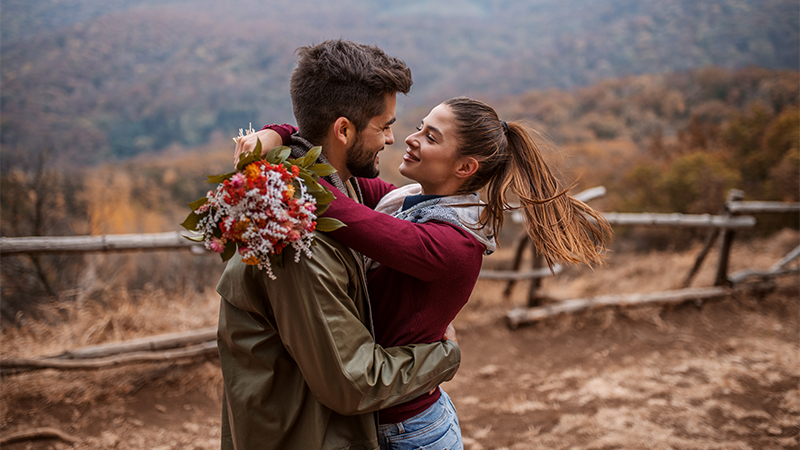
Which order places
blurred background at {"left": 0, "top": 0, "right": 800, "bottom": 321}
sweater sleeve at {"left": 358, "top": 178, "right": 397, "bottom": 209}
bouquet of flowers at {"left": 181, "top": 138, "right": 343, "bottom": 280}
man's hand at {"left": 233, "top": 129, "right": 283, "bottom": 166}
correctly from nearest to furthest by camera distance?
bouquet of flowers at {"left": 181, "top": 138, "right": 343, "bottom": 280}, man's hand at {"left": 233, "top": 129, "right": 283, "bottom": 166}, sweater sleeve at {"left": 358, "top": 178, "right": 397, "bottom": 209}, blurred background at {"left": 0, "top": 0, "right": 800, "bottom": 321}

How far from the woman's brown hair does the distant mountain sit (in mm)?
11275

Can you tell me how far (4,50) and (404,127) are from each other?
1644 centimetres

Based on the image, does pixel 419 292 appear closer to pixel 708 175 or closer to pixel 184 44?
pixel 708 175

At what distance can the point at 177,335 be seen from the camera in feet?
13.4

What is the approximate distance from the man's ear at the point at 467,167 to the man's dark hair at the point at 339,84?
0.38 metres

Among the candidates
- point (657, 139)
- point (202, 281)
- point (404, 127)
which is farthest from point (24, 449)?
point (404, 127)

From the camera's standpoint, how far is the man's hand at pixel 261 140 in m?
1.40

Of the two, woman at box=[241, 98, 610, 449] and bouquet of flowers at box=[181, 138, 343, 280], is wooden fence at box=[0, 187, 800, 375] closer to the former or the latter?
woman at box=[241, 98, 610, 449]

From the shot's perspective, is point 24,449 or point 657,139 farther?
point 657,139

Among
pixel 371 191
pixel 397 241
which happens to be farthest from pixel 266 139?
pixel 371 191

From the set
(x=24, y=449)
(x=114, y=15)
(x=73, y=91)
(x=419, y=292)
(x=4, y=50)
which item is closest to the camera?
(x=419, y=292)

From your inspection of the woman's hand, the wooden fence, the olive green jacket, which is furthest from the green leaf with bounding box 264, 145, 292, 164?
the wooden fence

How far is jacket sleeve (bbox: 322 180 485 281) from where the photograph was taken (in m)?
1.27

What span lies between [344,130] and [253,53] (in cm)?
2986
